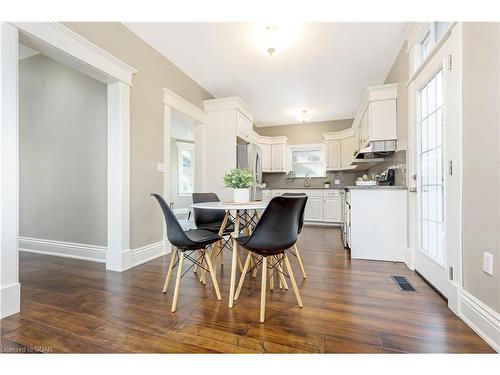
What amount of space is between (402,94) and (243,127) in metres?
2.51

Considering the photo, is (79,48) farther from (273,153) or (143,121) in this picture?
(273,153)

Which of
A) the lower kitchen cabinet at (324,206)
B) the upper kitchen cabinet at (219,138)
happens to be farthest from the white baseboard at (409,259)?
the lower kitchen cabinet at (324,206)

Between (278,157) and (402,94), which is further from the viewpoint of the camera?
(278,157)

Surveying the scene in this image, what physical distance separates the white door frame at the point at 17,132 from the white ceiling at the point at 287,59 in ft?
2.26

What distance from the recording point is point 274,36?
2.57 m

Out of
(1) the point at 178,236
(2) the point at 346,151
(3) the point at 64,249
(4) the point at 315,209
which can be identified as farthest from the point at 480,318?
(2) the point at 346,151

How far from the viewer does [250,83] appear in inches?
156

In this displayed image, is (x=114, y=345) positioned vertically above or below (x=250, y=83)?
below

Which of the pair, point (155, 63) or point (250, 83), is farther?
point (250, 83)

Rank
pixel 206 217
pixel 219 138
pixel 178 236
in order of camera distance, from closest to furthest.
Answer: pixel 178 236, pixel 206 217, pixel 219 138

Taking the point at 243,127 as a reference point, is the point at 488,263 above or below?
below

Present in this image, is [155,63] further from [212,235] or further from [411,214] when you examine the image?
[411,214]

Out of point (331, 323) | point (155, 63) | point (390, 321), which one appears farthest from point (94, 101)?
point (390, 321)

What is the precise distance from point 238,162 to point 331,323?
324 cm
